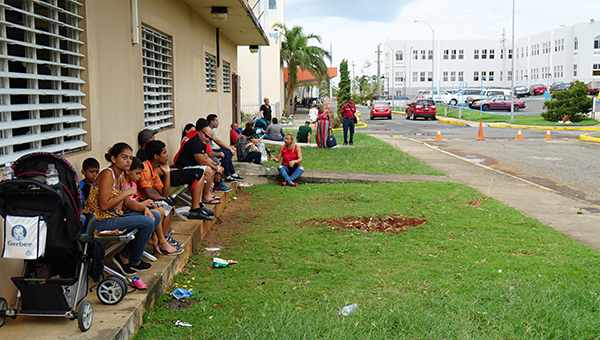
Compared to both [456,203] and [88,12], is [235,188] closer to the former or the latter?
[456,203]

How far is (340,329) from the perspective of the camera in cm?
370

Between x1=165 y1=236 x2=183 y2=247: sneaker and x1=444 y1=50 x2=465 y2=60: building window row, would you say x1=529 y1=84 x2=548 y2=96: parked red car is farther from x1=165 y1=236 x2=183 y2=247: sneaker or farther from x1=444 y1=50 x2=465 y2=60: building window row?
x1=165 y1=236 x2=183 y2=247: sneaker

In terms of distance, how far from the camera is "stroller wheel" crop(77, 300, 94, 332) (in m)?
3.31

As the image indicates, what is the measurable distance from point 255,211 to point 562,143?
620 inches

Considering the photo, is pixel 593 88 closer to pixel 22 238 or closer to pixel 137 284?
pixel 137 284

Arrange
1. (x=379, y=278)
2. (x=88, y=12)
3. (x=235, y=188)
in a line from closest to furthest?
(x=379, y=278)
(x=88, y=12)
(x=235, y=188)

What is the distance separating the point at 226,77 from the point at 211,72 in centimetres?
265

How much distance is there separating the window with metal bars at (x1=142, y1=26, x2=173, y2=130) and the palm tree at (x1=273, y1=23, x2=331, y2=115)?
31.3m

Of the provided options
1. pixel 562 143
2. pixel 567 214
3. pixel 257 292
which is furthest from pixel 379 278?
pixel 562 143

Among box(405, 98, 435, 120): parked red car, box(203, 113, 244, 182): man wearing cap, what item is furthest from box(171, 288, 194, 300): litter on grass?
box(405, 98, 435, 120): parked red car

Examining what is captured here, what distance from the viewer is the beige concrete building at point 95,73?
4.25m

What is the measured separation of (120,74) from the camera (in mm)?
6383

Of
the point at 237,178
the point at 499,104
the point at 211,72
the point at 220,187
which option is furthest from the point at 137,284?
the point at 499,104

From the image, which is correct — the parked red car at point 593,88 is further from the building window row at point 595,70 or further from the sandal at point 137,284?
the sandal at point 137,284
